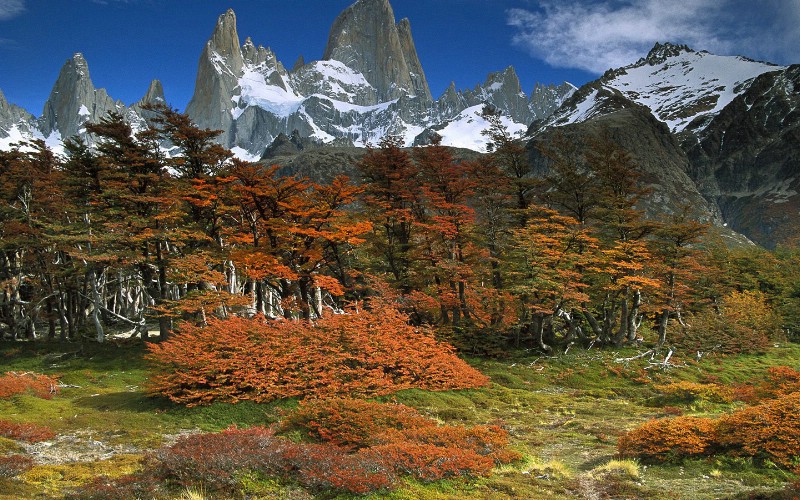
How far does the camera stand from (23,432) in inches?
528

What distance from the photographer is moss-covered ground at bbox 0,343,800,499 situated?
10172mm

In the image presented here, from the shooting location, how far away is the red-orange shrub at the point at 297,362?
18188 mm

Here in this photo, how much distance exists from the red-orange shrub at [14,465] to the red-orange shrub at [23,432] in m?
2.42

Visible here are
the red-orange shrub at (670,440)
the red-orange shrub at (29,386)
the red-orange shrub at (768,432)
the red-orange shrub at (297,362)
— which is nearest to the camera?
the red-orange shrub at (768,432)

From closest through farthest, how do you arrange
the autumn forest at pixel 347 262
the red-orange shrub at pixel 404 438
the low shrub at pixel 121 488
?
the low shrub at pixel 121 488 < the red-orange shrub at pixel 404 438 < the autumn forest at pixel 347 262

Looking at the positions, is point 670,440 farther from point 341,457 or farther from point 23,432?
point 23,432

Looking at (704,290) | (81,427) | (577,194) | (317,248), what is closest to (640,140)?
(704,290)

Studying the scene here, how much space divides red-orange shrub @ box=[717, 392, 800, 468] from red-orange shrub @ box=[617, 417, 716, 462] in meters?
0.39

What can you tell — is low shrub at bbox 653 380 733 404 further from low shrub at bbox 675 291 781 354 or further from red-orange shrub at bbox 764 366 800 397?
low shrub at bbox 675 291 781 354

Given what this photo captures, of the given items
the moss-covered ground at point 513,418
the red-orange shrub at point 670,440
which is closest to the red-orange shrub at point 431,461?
the moss-covered ground at point 513,418

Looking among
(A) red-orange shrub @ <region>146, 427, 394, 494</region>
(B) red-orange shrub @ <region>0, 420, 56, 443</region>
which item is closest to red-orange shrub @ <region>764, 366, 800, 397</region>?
(A) red-orange shrub @ <region>146, 427, 394, 494</region>

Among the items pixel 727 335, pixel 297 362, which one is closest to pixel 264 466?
pixel 297 362

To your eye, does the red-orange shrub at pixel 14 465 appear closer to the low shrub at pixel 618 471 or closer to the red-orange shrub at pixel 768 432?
the low shrub at pixel 618 471

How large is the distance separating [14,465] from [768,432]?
17.5m
